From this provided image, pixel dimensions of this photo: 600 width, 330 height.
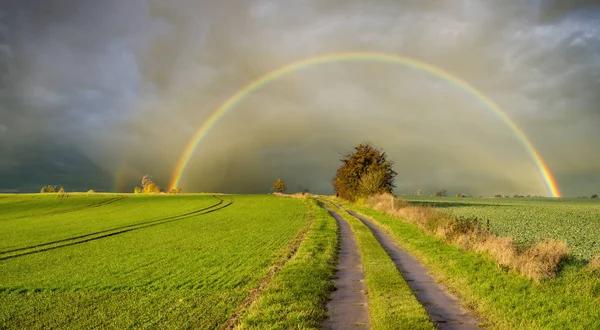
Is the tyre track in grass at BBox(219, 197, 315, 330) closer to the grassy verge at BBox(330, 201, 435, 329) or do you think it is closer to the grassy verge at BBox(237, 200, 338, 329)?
the grassy verge at BBox(237, 200, 338, 329)

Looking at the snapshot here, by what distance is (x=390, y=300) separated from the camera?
11.0m

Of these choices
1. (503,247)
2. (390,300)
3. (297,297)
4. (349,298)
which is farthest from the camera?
(503,247)

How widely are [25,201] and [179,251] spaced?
264 ft

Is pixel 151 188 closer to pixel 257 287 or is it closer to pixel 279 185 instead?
pixel 279 185

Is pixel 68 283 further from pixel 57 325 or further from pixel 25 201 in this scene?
pixel 25 201

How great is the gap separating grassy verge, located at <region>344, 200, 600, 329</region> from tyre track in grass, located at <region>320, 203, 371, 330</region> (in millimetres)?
2957

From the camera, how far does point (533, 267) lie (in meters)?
12.6

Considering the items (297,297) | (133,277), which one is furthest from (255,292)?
(133,277)

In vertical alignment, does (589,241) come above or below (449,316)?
above

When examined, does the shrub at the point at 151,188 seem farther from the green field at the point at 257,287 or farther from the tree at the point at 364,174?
the green field at the point at 257,287

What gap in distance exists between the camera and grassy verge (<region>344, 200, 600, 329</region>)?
30.9 feet

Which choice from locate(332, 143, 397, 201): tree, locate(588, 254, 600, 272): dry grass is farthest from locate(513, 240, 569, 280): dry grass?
locate(332, 143, 397, 201): tree

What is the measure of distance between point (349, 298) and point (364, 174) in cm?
Answer: 5575

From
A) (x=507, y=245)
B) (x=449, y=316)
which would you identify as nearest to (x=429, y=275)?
(x=507, y=245)
